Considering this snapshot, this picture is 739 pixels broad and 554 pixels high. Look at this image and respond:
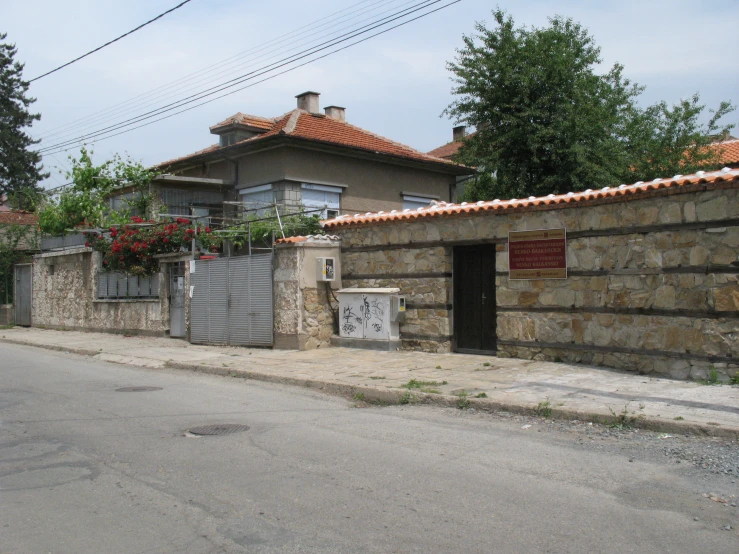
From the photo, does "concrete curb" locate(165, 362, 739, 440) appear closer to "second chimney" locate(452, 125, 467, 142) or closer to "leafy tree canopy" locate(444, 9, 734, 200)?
"leafy tree canopy" locate(444, 9, 734, 200)

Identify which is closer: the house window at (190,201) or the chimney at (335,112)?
the house window at (190,201)

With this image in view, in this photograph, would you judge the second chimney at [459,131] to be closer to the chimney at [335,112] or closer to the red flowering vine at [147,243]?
the chimney at [335,112]

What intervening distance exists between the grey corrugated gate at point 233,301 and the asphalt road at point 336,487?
6947 mm

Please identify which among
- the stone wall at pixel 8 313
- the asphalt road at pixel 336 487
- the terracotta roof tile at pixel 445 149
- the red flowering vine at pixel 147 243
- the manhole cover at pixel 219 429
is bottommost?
the asphalt road at pixel 336 487

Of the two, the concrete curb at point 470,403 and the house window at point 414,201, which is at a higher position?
the house window at point 414,201

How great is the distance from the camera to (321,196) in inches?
857

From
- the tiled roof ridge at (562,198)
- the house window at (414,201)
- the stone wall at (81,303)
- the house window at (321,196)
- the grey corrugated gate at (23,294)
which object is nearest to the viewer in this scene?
the tiled roof ridge at (562,198)

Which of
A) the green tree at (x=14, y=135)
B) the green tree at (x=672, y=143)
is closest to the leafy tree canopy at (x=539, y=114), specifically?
the green tree at (x=672, y=143)

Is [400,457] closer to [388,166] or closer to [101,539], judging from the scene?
[101,539]

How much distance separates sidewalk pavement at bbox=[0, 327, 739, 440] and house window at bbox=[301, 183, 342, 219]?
684 centimetres

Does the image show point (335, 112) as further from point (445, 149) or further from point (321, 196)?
point (445, 149)

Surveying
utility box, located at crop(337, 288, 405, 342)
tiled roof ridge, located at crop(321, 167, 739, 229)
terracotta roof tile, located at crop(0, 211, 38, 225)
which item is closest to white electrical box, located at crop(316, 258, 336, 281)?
utility box, located at crop(337, 288, 405, 342)

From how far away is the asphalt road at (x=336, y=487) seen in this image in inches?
173

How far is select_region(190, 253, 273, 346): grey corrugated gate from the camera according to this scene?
617 inches
